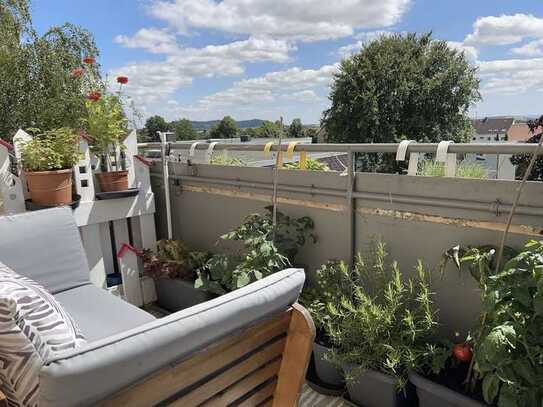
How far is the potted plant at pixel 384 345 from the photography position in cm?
173

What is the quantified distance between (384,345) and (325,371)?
505 mm

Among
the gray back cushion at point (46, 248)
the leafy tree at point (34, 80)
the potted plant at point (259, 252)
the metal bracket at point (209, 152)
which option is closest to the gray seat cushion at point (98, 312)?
the gray back cushion at point (46, 248)

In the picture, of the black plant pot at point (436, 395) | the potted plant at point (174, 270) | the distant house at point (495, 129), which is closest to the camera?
the black plant pot at point (436, 395)

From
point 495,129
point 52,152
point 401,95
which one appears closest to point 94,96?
point 52,152

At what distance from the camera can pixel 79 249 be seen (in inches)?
91.5

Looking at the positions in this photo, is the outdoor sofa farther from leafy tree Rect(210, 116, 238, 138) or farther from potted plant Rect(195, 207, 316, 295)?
leafy tree Rect(210, 116, 238, 138)

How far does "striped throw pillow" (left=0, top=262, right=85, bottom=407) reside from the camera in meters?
0.96

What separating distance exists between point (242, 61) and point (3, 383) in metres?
15.2

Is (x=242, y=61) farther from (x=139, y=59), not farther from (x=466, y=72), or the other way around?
(x=466, y=72)

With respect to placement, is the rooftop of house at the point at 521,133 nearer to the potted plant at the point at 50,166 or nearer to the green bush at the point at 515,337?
the green bush at the point at 515,337

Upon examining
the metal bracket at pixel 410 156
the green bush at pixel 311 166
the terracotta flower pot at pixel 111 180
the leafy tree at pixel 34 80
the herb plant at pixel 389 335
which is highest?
the leafy tree at pixel 34 80

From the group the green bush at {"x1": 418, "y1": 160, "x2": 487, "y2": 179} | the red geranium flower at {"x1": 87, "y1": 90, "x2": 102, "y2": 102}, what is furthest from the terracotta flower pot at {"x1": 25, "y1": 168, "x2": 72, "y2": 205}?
the green bush at {"x1": 418, "y1": 160, "x2": 487, "y2": 179}

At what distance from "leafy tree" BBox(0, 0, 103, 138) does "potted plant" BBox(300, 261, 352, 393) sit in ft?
17.1

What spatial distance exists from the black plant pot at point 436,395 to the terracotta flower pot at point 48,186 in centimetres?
238
